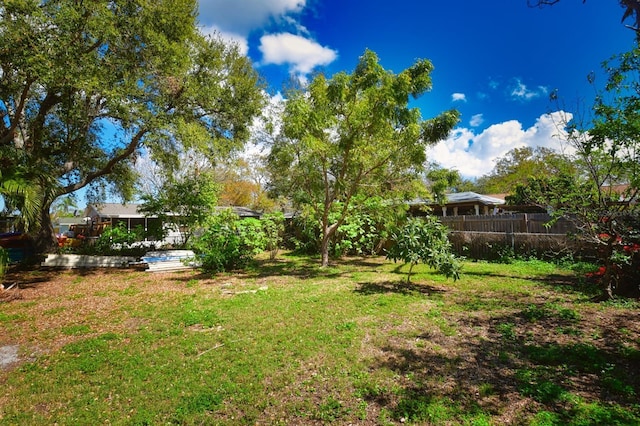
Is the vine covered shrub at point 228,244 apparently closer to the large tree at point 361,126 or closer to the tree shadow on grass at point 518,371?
the large tree at point 361,126

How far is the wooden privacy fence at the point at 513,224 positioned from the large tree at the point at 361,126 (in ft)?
10.9

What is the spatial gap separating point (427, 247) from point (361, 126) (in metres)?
4.16

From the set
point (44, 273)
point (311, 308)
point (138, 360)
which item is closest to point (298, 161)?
point (311, 308)

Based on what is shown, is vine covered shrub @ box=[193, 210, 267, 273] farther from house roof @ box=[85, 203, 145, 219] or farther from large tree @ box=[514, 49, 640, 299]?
house roof @ box=[85, 203, 145, 219]

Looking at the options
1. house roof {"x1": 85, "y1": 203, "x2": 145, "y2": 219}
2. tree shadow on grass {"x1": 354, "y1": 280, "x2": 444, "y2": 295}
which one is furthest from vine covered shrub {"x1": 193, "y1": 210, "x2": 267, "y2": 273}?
house roof {"x1": 85, "y1": 203, "x2": 145, "y2": 219}

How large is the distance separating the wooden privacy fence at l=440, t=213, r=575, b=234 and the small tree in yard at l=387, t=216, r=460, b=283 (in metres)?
4.66

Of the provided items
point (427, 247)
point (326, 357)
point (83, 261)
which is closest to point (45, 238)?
point (83, 261)

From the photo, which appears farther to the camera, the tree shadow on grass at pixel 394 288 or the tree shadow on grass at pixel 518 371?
the tree shadow on grass at pixel 394 288

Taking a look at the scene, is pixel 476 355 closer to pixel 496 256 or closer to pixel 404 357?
pixel 404 357

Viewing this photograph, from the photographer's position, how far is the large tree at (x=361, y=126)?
8.84m

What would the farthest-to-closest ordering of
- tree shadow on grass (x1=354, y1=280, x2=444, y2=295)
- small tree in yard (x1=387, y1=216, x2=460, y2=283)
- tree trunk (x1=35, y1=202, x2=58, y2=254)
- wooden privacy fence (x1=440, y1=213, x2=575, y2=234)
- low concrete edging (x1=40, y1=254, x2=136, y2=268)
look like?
1. tree trunk (x1=35, y1=202, x2=58, y2=254)
2. low concrete edging (x1=40, y1=254, x2=136, y2=268)
3. wooden privacy fence (x1=440, y1=213, x2=575, y2=234)
4. tree shadow on grass (x1=354, y1=280, x2=444, y2=295)
5. small tree in yard (x1=387, y1=216, x2=460, y2=283)

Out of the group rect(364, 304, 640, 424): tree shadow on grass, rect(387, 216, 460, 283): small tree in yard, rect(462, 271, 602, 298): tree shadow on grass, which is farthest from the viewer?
rect(387, 216, 460, 283): small tree in yard

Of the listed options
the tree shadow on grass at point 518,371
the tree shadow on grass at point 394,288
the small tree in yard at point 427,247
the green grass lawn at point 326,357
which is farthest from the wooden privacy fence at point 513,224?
the tree shadow on grass at point 518,371

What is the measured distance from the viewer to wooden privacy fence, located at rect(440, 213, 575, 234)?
980cm
